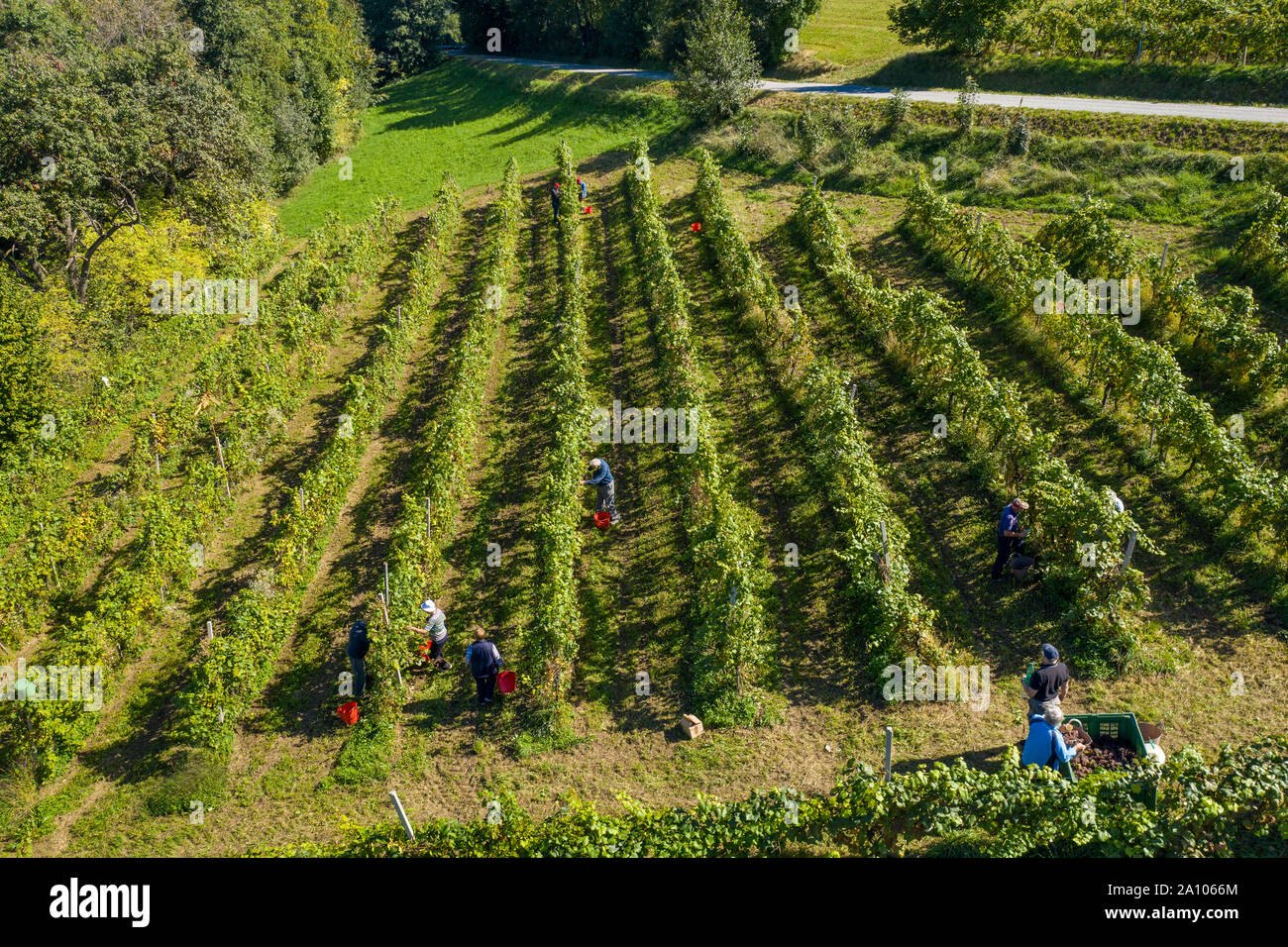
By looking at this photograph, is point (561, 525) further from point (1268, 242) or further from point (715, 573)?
point (1268, 242)

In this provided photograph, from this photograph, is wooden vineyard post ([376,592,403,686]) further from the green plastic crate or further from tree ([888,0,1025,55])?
tree ([888,0,1025,55])

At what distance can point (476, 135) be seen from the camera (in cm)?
4088

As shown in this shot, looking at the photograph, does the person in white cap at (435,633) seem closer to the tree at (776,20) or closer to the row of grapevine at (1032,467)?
the row of grapevine at (1032,467)

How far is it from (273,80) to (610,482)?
31008 millimetres

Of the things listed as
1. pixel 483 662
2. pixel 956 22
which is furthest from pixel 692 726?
pixel 956 22

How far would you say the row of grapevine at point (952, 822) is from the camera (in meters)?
9.22

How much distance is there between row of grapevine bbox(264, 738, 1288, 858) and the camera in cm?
922

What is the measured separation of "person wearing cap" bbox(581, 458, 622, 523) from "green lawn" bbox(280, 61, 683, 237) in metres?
21.0

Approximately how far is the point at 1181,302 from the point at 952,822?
14626mm

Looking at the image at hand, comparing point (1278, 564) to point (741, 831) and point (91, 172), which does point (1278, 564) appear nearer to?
point (741, 831)

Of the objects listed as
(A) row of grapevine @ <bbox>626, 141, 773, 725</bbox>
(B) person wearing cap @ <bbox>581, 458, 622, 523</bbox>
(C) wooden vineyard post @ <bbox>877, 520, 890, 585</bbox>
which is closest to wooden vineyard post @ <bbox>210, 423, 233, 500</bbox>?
(B) person wearing cap @ <bbox>581, 458, 622, 523</bbox>

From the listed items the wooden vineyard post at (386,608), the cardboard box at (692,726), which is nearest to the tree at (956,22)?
the cardboard box at (692,726)

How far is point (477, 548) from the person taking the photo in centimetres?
1606

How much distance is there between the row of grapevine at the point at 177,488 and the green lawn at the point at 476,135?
25.7ft
